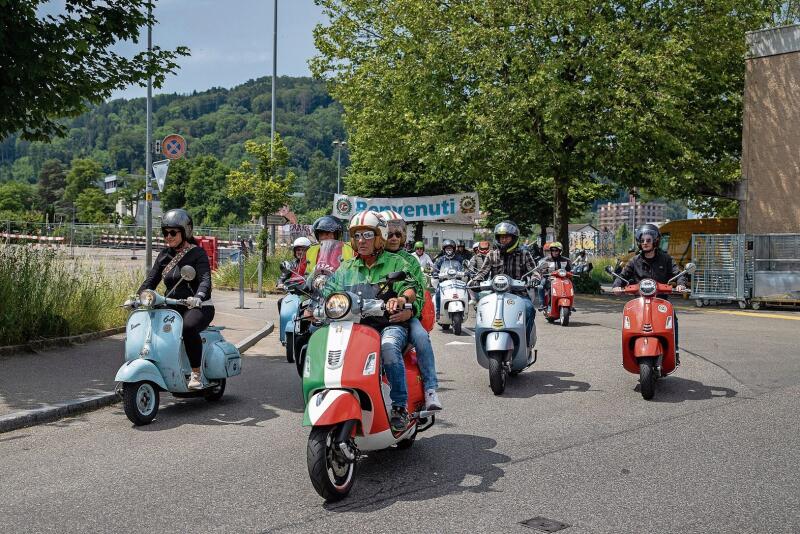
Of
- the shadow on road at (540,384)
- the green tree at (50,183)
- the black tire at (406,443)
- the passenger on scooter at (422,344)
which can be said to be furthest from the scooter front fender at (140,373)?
the green tree at (50,183)

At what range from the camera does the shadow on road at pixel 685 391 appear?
848 cm

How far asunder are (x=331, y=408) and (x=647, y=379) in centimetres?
439

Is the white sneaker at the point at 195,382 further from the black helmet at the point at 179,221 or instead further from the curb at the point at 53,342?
the curb at the point at 53,342

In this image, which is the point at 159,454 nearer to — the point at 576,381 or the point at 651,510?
the point at 651,510

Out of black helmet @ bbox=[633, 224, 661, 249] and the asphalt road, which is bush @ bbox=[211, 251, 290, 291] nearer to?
the asphalt road

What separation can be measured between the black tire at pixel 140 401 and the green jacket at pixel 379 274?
240 centimetres

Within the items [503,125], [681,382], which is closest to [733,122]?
[503,125]

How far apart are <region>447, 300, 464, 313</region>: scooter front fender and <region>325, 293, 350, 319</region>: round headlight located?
971cm

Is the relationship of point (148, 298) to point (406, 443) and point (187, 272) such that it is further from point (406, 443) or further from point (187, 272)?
point (406, 443)

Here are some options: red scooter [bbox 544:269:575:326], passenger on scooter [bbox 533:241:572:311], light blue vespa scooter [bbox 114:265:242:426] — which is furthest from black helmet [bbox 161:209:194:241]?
red scooter [bbox 544:269:575:326]

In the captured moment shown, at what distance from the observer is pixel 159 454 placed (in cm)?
626

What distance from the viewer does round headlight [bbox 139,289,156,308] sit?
7.50 m

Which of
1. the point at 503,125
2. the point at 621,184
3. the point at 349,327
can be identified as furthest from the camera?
the point at 621,184

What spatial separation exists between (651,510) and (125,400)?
4473mm
